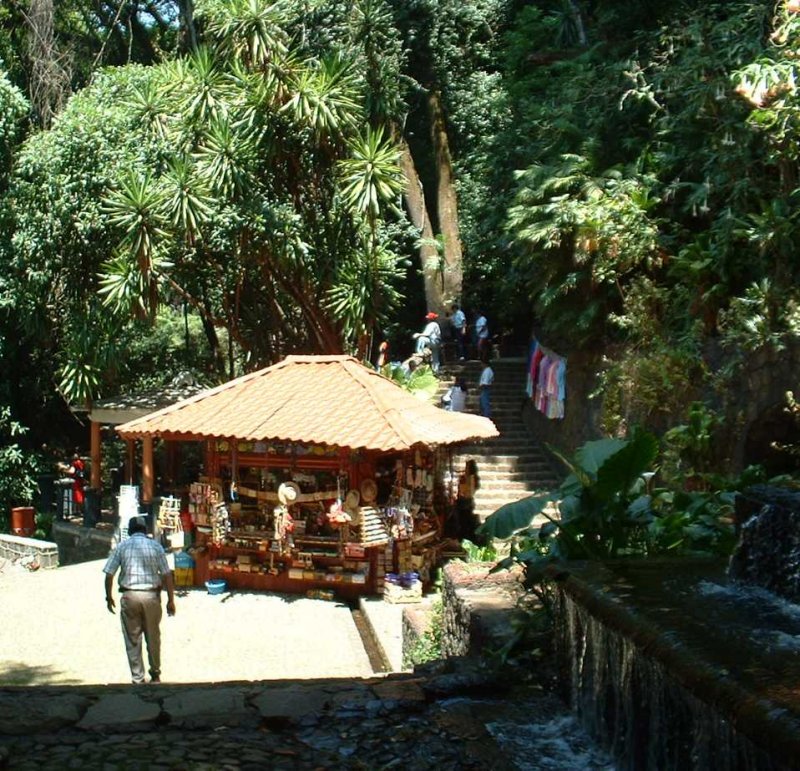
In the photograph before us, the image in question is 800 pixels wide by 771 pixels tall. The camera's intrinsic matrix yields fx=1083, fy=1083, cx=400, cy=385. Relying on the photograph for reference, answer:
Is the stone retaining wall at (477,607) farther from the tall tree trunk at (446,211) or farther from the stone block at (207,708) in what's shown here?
the tall tree trunk at (446,211)

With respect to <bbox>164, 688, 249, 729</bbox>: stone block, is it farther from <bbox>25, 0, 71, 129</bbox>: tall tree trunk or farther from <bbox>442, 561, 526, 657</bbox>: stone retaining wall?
<bbox>25, 0, 71, 129</bbox>: tall tree trunk

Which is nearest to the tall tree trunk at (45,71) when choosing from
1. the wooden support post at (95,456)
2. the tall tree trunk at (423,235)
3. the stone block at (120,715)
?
the wooden support post at (95,456)

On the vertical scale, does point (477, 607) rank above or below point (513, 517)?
below

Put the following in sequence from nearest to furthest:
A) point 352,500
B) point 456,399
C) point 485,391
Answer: point 352,500 → point 456,399 → point 485,391

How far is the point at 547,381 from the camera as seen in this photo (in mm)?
18844

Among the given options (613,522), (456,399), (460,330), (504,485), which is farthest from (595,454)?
(460,330)

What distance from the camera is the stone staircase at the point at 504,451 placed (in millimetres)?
18312

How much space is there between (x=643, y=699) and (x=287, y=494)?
30.8 ft

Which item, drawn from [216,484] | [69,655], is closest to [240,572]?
[216,484]

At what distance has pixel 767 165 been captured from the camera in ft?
44.6

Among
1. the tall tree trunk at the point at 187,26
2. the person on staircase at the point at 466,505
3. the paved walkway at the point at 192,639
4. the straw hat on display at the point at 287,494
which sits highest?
the tall tree trunk at the point at 187,26

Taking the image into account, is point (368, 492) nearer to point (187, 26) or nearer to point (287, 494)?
point (287, 494)

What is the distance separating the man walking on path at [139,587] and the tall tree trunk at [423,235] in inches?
625

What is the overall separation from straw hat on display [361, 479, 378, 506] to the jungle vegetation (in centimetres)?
381
